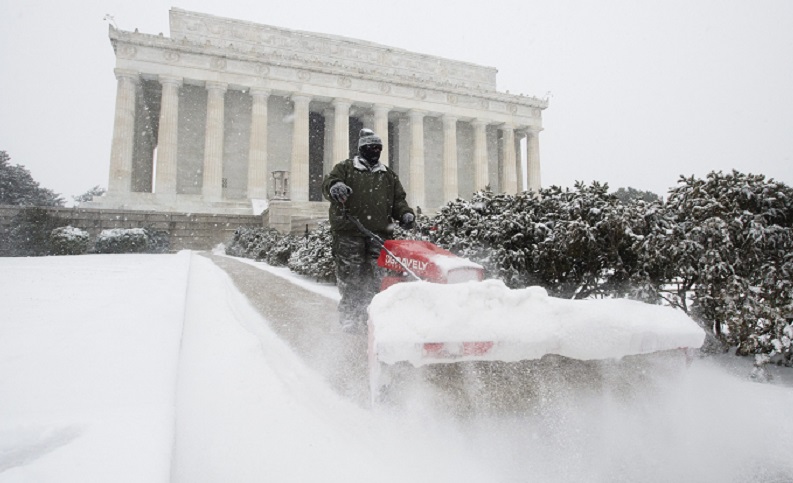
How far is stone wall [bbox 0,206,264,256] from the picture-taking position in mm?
18547

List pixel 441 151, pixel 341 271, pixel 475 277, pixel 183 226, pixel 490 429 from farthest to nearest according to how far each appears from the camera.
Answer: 1. pixel 441 151
2. pixel 183 226
3. pixel 341 271
4. pixel 475 277
5. pixel 490 429

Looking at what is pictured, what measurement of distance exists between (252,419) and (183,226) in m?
21.9

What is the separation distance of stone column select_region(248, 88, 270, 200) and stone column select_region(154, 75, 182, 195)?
5053 millimetres

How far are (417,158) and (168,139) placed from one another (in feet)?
61.4

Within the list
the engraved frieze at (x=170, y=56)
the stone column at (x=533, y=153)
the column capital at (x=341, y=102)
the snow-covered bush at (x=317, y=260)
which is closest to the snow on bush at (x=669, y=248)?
the snow-covered bush at (x=317, y=260)

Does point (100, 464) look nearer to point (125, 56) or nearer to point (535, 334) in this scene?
point (535, 334)

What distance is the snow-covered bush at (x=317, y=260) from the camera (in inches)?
350

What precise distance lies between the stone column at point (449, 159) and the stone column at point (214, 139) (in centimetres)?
1807

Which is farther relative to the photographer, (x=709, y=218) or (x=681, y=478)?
(x=709, y=218)

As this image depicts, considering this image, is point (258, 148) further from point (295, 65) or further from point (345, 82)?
point (345, 82)

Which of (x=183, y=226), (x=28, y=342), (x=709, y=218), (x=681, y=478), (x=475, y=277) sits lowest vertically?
(x=681, y=478)

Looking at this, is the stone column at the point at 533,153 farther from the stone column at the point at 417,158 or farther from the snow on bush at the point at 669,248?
the snow on bush at the point at 669,248

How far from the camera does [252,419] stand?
2156mm

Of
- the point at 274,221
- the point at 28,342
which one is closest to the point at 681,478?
the point at 28,342
